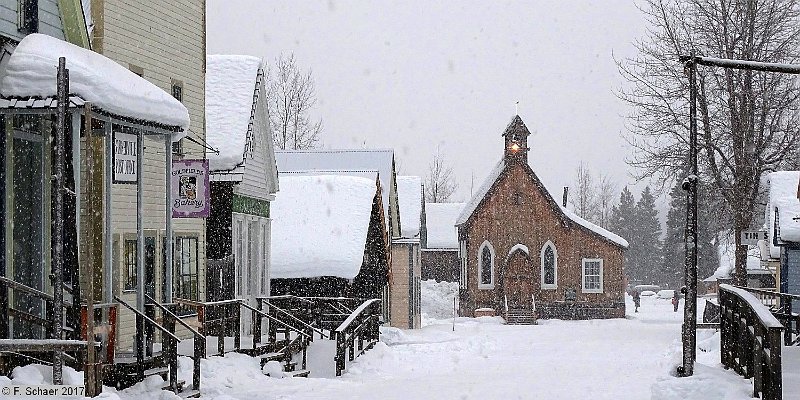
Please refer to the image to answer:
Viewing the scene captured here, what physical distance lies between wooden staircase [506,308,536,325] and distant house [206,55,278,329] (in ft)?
86.9

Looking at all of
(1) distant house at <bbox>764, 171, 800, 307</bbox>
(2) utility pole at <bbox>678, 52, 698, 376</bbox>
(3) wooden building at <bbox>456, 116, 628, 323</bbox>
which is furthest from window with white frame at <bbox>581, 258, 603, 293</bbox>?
(2) utility pole at <bbox>678, 52, 698, 376</bbox>

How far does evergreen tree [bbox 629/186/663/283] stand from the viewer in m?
120

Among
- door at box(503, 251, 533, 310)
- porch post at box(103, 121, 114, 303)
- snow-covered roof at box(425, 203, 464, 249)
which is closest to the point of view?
porch post at box(103, 121, 114, 303)

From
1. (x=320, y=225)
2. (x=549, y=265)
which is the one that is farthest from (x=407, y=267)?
(x=320, y=225)

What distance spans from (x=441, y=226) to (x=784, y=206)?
4639 centimetres

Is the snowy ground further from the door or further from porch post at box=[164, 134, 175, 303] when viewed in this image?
the door

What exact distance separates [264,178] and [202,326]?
12.8 meters

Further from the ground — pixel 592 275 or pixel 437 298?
pixel 592 275

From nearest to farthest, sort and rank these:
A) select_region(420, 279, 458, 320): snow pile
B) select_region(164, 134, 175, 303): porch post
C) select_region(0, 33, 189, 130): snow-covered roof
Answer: select_region(0, 33, 189, 130): snow-covered roof
select_region(164, 134, 175, 303): porch post
select_region(420, 279, 458, 320): snow pile

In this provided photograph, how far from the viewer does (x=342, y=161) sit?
151 ft

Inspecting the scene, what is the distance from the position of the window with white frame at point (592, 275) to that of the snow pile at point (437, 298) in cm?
803

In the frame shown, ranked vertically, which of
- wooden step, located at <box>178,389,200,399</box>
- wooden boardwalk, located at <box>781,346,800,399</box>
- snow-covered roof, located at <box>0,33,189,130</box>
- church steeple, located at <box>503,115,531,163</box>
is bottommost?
wooden step, located at <box>178,389,200,399</box>

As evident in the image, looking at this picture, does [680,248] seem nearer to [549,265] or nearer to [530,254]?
[549,265]

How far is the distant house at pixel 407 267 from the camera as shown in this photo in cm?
4631
